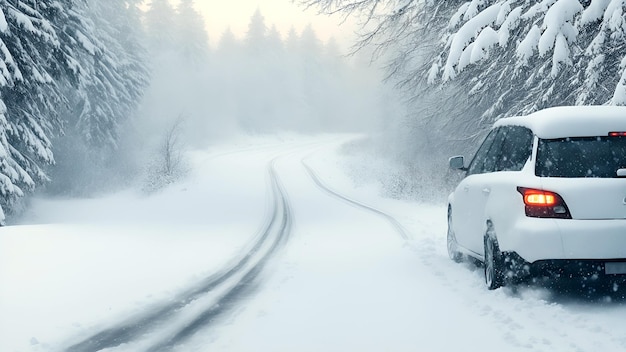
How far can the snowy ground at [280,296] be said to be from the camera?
5266 millimetres

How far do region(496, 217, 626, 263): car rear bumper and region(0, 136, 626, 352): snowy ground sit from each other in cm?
59

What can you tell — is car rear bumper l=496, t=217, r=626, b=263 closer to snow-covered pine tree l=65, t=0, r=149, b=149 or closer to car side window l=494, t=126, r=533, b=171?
car side window l=494, t=126, r=533, b=171

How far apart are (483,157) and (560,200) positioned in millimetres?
2368

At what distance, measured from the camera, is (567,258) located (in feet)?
18.9

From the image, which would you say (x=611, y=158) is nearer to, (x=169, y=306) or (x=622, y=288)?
(x=622, y=288)

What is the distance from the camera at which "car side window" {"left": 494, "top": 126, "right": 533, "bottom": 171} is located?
6.59 metres

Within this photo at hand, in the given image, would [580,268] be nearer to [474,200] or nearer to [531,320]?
[531,320]

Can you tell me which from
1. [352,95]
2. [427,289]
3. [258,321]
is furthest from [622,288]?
[352,95]

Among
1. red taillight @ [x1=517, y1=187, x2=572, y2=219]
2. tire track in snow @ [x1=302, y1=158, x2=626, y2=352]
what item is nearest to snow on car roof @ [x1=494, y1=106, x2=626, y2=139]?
red taillight @ [x1=517, y1=187, x2=572, y2=219]

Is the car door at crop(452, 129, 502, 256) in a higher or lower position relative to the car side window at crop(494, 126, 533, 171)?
lower

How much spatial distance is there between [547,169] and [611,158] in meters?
0.65

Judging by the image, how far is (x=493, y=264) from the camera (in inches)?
264

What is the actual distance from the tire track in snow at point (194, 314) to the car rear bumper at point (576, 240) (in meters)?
3.37

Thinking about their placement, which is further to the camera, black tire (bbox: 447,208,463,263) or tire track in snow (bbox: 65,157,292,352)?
black tire (bbox: 447,208,463,263)
